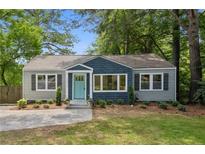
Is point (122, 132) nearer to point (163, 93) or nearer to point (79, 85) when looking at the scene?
point (79, 85)

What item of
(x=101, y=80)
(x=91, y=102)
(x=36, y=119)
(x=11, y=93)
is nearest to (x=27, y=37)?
(x=11, y=93)

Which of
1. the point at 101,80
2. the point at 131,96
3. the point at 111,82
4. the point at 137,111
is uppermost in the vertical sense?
the point at 101,80

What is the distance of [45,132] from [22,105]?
7.30m

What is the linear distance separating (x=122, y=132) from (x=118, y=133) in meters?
0.18

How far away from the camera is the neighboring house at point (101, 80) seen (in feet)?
62.7

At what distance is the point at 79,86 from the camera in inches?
757

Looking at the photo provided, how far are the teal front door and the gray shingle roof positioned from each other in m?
0.89

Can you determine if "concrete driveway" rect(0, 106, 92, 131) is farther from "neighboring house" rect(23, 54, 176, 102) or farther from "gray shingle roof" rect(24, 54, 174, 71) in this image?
"gray shingle roof" rect(24, 54, 174, 71)

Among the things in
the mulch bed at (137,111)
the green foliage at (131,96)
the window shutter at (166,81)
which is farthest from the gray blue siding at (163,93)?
the mulch bed at (137,111)

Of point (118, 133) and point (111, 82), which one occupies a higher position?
point (111, 82)

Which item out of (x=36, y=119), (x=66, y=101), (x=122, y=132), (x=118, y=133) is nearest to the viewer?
(x=118, y=133)

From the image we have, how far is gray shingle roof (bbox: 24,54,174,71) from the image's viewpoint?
19547mm
